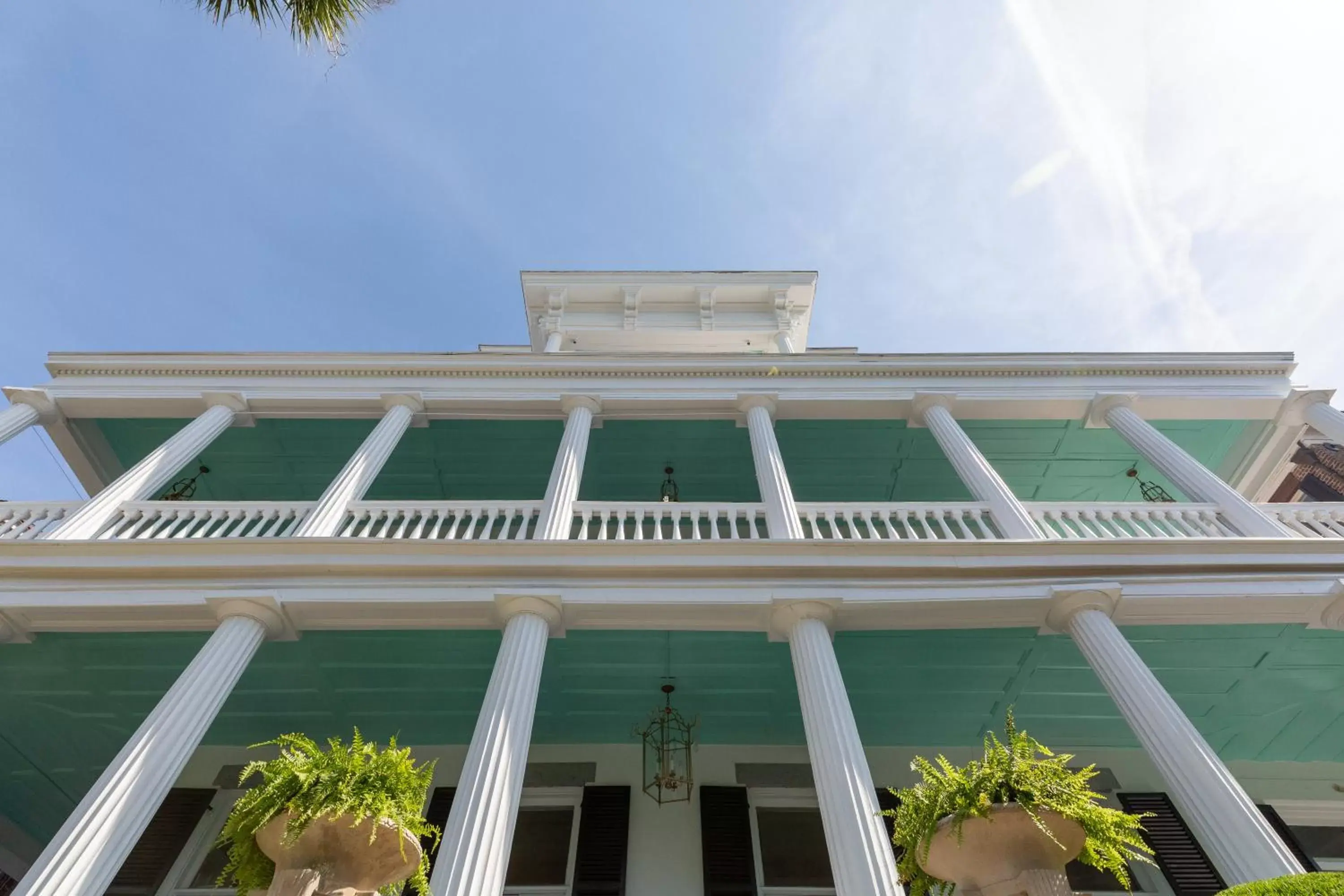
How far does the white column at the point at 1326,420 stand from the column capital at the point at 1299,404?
3 centimetres

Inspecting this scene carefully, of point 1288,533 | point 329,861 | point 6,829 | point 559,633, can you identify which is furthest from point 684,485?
point 6,829

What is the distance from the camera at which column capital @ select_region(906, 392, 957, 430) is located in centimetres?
1089

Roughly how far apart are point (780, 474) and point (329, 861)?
20.8ft

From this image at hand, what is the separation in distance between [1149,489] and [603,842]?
9847mm

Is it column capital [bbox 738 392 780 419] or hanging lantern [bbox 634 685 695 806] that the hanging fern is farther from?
column capital [bbox 738 392 780 419]

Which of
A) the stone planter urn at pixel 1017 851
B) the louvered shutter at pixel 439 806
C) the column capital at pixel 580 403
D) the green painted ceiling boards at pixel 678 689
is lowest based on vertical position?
the stone planter urn at pixel 1017 851

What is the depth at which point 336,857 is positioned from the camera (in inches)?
162

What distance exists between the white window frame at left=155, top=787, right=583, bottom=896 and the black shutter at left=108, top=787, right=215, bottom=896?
0.07m

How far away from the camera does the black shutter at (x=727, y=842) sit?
8.00 meters

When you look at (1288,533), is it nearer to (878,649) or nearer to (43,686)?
(878,649)

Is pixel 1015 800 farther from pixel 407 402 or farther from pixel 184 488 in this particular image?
pixel 184 488

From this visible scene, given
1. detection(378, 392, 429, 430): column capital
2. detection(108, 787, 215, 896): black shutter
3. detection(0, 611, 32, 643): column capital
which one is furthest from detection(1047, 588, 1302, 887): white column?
detection(0, 611, 32, 643): column capital

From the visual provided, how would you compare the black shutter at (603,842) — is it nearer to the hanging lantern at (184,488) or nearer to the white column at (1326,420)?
the hanging lantern at (184,488)

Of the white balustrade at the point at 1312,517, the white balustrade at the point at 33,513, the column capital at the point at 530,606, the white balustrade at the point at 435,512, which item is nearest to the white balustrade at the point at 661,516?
the white balustrade at the point at 435,512
